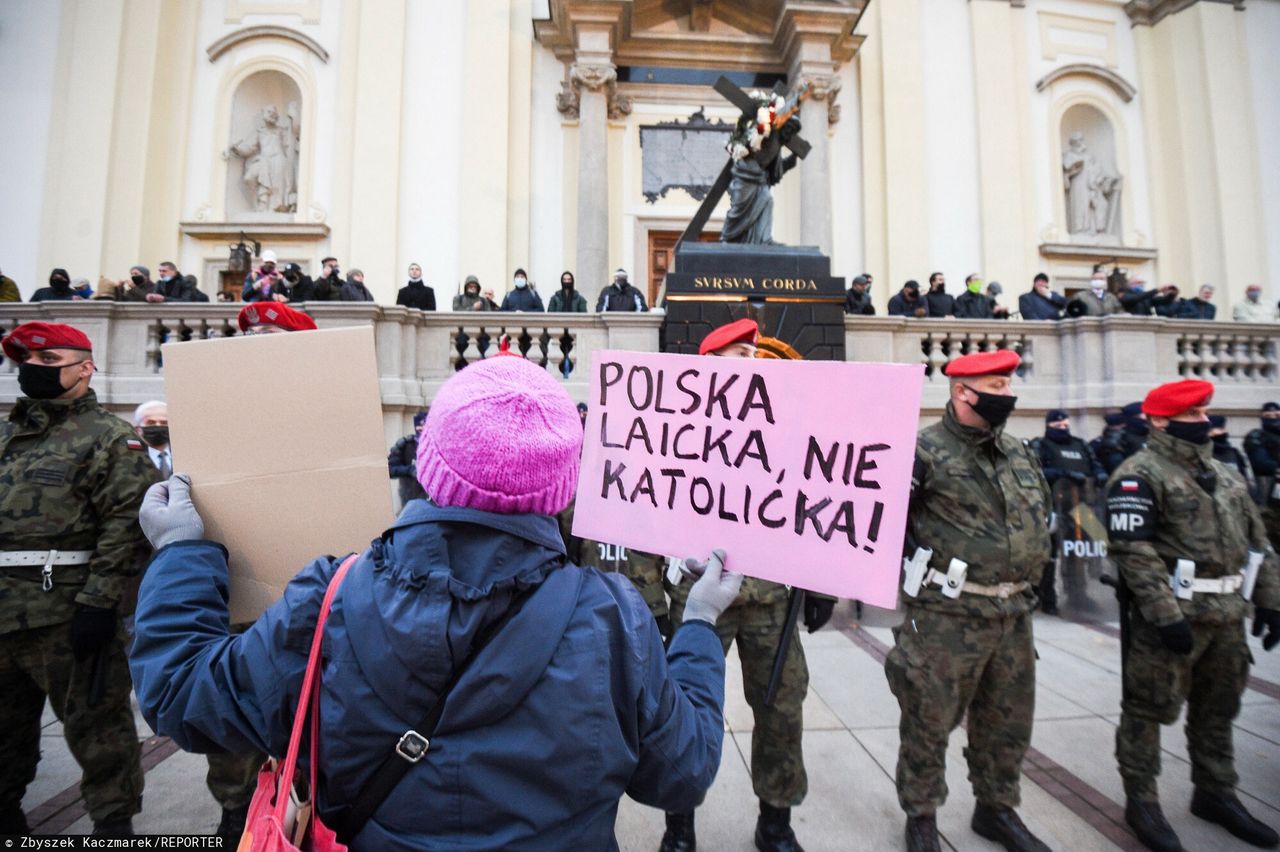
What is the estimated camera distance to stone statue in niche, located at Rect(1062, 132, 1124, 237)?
1490 centimetres

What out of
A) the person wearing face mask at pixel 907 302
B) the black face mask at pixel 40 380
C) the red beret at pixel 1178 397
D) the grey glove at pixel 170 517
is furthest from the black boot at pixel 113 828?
the person wearing face mask at pixel 907 302

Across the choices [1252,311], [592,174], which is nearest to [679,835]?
[592,174]

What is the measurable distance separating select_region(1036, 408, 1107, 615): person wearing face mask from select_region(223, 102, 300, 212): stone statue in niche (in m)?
13.6

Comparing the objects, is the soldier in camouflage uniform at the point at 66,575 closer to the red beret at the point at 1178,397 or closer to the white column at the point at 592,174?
the red beret at the point at 1178,397

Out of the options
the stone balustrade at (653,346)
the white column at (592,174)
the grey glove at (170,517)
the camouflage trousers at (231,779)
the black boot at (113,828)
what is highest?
the white column at (592,174)

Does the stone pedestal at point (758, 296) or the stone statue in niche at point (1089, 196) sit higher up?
the stone statue in niche at point (1089, 196)

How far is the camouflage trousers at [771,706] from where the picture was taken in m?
2.80

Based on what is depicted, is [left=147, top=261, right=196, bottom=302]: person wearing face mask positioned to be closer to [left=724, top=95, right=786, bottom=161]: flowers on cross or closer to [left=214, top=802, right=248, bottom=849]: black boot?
[left=724, top=95, right=786, bottom=161]: flowers on cross

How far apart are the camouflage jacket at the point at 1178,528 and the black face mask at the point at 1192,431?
3cm

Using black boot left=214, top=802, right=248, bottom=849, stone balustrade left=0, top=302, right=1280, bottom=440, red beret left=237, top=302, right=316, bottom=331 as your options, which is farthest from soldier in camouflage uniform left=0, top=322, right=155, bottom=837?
stone balustrade left=0, top=302, right=1280, bottom=440

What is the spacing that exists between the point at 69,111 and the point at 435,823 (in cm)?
1674

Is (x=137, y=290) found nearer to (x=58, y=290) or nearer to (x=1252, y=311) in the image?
(x=58, y=290)

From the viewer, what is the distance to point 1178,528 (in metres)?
3.01

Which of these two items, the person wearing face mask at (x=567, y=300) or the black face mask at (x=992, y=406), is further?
the person wearing face mask at (x=567, y=300)
